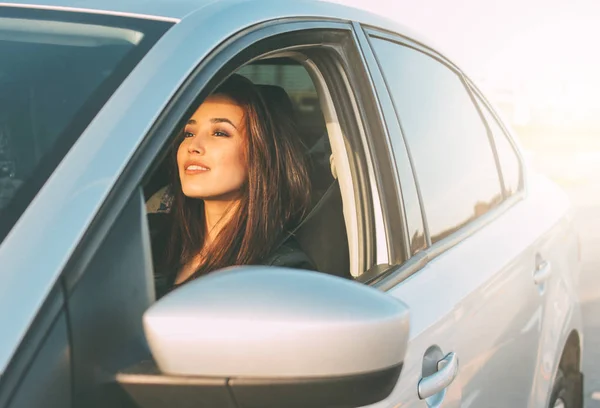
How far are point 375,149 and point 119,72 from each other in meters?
0.89

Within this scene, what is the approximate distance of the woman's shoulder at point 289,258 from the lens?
2344 mm

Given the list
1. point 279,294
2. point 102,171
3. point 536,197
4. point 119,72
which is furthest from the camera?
point 536,197

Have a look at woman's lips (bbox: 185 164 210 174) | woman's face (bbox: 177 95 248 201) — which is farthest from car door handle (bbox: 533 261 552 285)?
woman's lips (bbox: 185 164 210 174)

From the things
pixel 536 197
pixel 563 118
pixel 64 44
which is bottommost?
pixel 563 118

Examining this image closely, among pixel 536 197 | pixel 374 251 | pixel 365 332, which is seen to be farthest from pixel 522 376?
pixel 365 332

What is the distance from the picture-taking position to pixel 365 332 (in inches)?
53.0

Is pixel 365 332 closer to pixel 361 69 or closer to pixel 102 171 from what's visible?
pixel 102 171

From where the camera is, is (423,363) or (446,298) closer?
(423,363)

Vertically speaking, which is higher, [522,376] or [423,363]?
[423,363]

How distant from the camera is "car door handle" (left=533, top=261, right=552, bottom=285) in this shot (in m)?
3.00

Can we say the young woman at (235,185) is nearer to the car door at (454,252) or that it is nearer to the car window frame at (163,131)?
the car door at (454,252)

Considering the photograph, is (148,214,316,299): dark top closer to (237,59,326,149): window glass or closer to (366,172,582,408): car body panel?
(366,172,582,408): car body panel

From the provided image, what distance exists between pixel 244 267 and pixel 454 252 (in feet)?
4.04

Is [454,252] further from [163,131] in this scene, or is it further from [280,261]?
[163,131]
